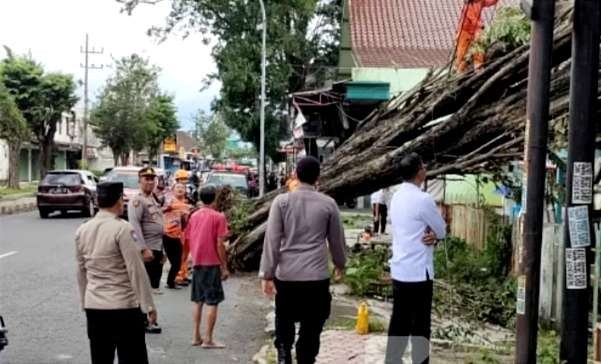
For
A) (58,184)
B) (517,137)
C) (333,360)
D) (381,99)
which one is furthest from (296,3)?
(333,360)

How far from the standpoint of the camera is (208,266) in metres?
8.39

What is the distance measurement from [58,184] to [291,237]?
21.8 metres

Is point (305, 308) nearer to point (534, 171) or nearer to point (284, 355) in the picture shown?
point (284, 355)

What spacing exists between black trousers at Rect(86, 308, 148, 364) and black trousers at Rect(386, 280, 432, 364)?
2085mm

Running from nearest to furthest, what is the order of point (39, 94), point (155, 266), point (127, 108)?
point (155, 266), point (39, 94), point (127, 108)

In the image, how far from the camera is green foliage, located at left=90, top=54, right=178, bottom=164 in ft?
192

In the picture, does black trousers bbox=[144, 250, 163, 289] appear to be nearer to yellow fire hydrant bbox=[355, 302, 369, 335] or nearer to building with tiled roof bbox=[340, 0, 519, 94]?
yellow fire hydrant bbox=[355, 302, 369, 335]

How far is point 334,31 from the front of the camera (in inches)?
1455

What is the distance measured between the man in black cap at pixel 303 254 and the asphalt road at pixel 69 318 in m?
1.71

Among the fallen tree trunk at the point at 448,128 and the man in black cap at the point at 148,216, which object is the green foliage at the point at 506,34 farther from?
the man in black cap at the point at 148,216

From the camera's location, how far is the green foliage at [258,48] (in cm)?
3366

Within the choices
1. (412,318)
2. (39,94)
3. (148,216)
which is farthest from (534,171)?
(39,94)

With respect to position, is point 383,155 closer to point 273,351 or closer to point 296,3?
point 273,351

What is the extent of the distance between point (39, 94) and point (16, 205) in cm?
1423
